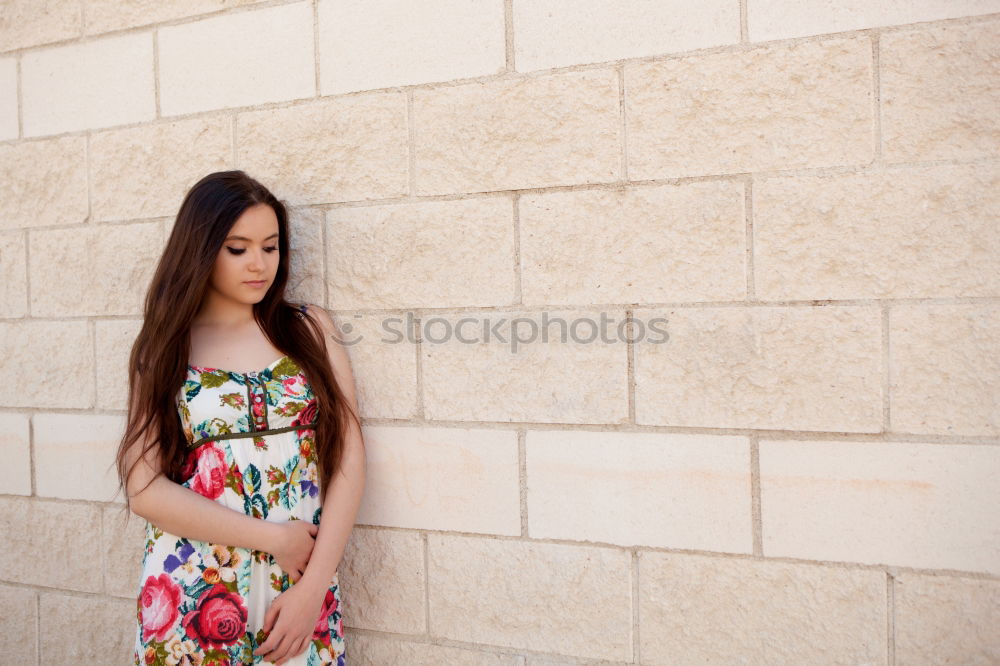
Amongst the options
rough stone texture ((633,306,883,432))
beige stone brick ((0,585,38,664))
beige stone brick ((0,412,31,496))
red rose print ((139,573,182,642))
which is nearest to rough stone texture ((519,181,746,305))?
rough stone texture ((633,306,883,432))

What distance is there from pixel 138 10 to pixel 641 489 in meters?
2.35

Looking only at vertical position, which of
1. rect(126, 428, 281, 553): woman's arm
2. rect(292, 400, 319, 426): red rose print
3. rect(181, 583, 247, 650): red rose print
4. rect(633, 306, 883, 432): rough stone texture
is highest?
rect(633, 306, 883, 432): rough stone texture

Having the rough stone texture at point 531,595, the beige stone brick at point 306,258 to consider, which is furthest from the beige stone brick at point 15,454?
the rough stone texture at point 531,595

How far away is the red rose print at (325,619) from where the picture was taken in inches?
86.4

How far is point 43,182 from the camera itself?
112 inches

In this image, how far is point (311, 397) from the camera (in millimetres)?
2158

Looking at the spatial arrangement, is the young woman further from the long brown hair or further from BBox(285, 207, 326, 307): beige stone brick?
BBox(285, 207, 326, 307): beige stone brick

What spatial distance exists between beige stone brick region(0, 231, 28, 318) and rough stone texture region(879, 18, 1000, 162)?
2.91 meters

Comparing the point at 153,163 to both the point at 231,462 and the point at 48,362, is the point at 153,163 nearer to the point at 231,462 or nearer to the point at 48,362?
the point at 48,362

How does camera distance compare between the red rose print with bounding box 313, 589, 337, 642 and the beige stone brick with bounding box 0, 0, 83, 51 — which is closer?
the red rose print with bounding box 313, 589, 337, 642

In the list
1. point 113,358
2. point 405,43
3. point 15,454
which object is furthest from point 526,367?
point 15,454

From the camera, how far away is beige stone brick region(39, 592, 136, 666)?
108 inches

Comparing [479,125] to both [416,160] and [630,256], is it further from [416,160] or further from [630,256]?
[630,256]

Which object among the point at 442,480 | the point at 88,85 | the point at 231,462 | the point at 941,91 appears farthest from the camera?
the point at 88,85
